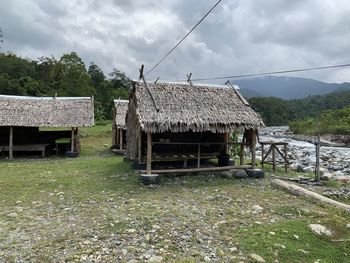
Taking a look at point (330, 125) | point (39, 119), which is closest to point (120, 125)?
point (39, 119)

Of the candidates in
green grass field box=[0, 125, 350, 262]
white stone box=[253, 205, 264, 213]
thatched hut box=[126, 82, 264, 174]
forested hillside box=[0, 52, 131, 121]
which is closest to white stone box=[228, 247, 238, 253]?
green grass field box=[0, 125, 350, 262]

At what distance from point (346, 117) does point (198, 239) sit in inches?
1955

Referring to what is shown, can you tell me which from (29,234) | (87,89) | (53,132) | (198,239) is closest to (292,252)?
(198,239)

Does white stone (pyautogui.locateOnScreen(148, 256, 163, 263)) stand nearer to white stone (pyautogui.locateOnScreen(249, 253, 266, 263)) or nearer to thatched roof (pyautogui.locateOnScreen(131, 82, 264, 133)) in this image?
white stone (pyautogui.locateOnScreen(249, 253, 266, 263))

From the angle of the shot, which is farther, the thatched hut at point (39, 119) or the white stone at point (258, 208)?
the thatched hut at point (39, 119)

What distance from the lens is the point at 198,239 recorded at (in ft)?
19.8

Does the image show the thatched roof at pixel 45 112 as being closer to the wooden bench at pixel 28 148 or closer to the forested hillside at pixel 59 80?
the wooden bench at pixel 28 148

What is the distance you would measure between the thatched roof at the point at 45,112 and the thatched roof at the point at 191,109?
7079 mm

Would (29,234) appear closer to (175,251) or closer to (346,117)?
(175,251)

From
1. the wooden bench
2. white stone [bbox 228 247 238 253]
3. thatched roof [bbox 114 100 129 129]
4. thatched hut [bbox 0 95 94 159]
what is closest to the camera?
white stone [bbox 228 247 238 253]

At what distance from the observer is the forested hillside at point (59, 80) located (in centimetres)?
4262

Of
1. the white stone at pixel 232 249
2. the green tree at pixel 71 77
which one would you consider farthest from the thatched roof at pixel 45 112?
the green tree at pixel 71 77

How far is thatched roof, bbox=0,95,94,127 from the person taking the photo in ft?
55.8

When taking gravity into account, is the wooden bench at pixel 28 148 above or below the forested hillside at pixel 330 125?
below
